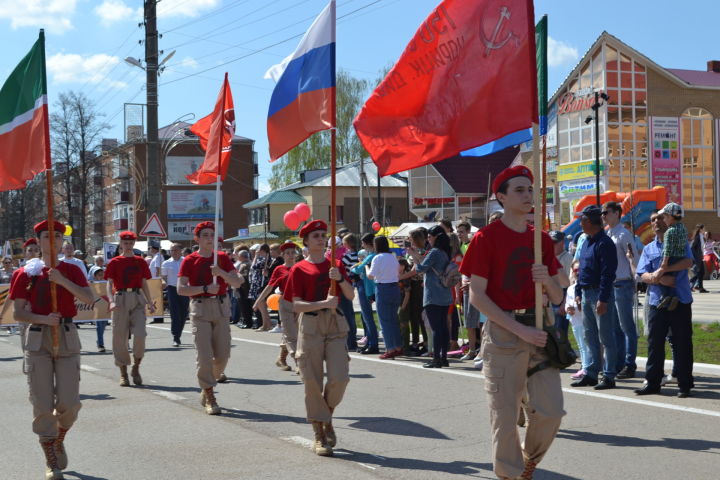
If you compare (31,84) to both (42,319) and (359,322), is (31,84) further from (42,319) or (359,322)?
(359,322)

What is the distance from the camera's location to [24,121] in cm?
787

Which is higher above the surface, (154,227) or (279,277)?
(154,227)

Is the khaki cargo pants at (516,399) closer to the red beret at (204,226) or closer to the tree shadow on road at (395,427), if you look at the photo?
the tree shadow on road at (395,427)

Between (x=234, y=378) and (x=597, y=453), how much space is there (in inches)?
245

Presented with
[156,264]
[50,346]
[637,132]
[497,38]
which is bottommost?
[50,346]

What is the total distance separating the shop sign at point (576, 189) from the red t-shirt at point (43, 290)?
1781 inches

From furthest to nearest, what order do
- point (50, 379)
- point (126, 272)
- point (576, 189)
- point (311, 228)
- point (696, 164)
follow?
point (696, 164) → point (576, 189) → point (126, 272) → point (311, 228) → point (50, 379)

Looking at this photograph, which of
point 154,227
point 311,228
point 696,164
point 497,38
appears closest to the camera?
point 497,38

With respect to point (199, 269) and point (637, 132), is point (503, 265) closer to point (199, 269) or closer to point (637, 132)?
point (199, 269)

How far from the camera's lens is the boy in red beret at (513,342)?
523 centimetres

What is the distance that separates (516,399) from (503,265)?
786mm

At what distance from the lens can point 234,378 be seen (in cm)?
1202

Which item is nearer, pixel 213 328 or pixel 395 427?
pixel 395 427

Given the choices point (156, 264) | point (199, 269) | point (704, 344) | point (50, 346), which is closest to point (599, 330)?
point (704, 344)
